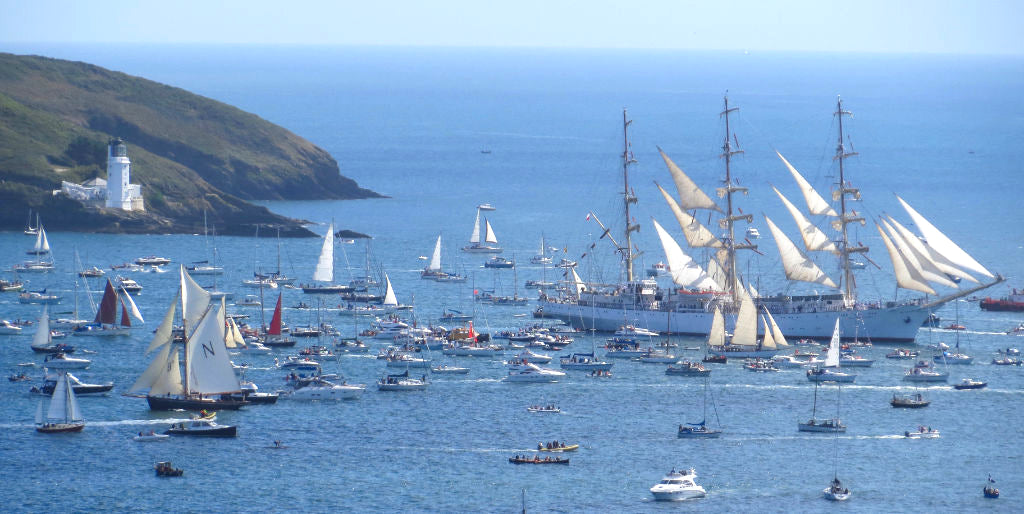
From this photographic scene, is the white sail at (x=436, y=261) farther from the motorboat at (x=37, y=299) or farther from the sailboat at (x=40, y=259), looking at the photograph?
the motorboat at (x=37, y=299)

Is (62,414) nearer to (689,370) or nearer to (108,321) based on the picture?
(108,321)

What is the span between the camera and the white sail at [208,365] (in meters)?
75.8

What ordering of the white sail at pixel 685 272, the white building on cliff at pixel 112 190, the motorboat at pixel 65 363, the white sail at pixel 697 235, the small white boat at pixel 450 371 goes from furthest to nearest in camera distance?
the white building on cliff at pixel 112 190
the white sail at pixel 697 235
the white sail at pixel 685 272
the small white boat at pixel 450 371
the motorboat at pixel 65 363

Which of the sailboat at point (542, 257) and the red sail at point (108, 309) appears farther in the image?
the sailboat at point (542, 257)

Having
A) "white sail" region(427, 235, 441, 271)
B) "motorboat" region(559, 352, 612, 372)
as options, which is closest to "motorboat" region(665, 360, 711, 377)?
"motorboat" region(559, 352, 612, 372)

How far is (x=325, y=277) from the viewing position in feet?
374

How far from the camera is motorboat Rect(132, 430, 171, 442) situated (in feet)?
228

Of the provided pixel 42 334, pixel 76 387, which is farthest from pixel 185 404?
pixel 42 334

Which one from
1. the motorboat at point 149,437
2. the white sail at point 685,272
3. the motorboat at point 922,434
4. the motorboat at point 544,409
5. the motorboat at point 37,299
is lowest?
the motorboat at point 149,437

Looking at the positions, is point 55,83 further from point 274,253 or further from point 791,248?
point 791,248

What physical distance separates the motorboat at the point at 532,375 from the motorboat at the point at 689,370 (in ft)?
19.7

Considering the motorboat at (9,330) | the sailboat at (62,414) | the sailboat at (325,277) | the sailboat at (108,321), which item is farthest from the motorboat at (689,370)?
the motorboat at (9,330)

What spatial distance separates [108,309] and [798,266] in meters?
39.4

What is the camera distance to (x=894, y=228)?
100250mm
